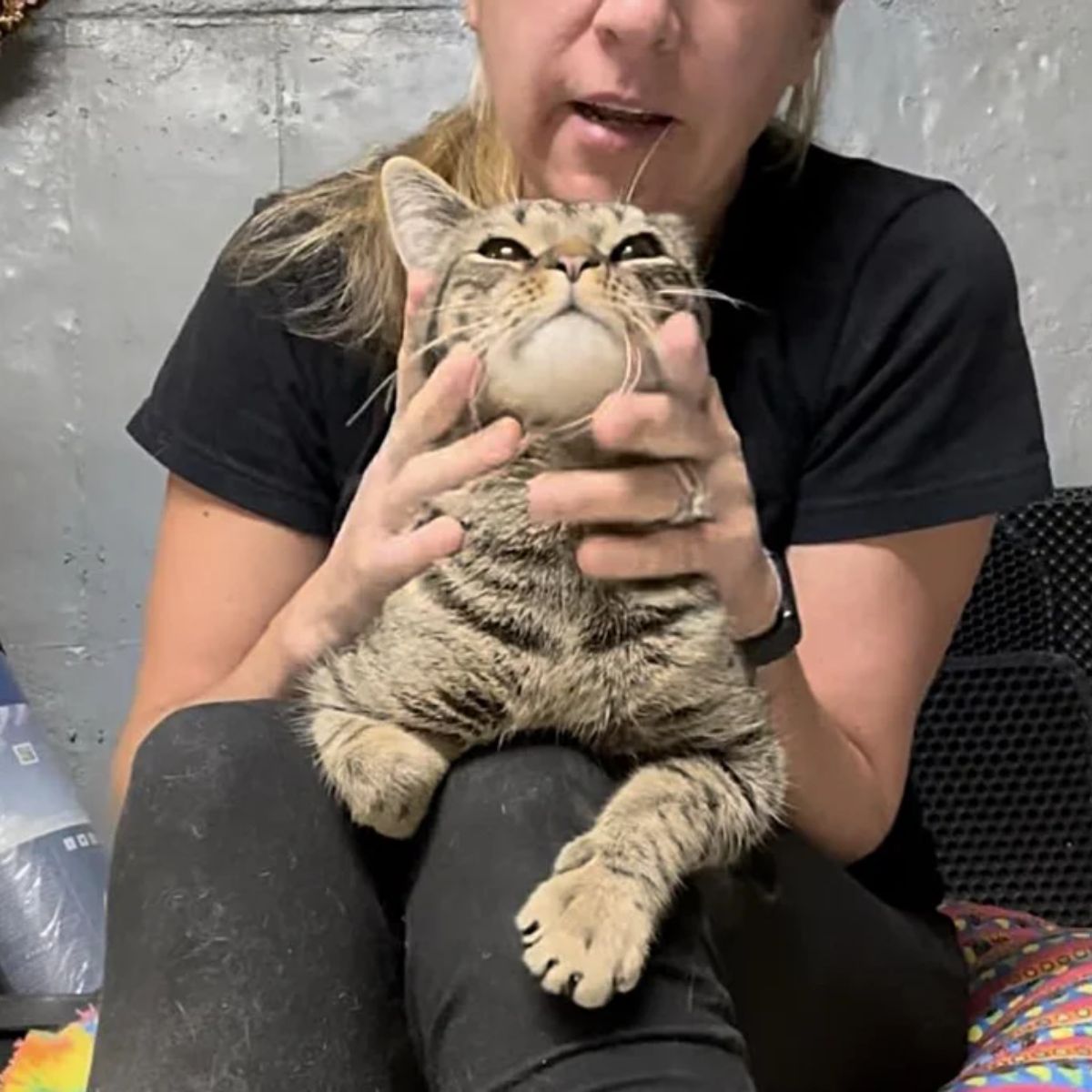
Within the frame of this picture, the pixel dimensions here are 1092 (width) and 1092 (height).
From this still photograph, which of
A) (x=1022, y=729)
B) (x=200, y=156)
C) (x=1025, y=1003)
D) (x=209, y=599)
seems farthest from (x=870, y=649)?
(x=200, y=156)

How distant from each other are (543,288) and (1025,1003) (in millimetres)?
635

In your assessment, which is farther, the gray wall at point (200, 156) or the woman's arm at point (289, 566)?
the gray wall at point (200, 156)

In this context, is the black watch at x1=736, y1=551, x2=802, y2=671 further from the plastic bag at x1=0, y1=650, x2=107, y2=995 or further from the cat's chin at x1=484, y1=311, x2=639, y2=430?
the plastic bag at x1=0, y1=650, x2=107, y2=995

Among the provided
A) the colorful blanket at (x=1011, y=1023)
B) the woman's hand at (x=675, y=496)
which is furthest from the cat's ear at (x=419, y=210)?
the colorful blanket at (x=1011, y=1023)

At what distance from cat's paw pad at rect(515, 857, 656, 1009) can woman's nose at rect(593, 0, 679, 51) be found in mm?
554

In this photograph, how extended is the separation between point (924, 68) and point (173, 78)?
34.9 inches

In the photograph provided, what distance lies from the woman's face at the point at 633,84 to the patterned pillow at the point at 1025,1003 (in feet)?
2.02

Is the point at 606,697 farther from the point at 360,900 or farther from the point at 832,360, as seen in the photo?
the point at 832,360

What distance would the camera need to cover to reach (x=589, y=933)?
0.84 meters

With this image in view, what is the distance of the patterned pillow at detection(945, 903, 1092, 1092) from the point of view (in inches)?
42.0

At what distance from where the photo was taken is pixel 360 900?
3.16 ft

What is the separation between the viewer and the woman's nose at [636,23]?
3.67 feet

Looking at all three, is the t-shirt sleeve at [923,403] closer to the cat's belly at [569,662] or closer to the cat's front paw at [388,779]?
the cat's belly at [569,662]

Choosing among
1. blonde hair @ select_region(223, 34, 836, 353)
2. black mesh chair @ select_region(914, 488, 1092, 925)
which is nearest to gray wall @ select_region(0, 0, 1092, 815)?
black mesh chair @ select_region(914, 488, 1092, 925)
